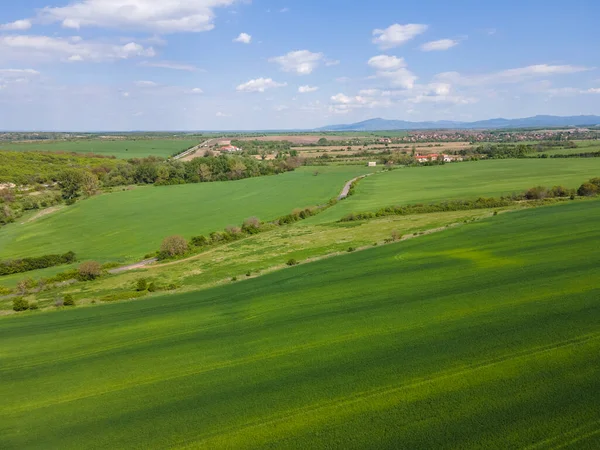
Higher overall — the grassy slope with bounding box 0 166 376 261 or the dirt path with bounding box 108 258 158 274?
the grassy slope with bounding box 0 166 376 261

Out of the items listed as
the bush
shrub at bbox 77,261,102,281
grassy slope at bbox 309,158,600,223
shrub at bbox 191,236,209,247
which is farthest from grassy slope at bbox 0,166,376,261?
the bush

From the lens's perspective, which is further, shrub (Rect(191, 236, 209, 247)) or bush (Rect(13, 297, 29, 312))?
shrub (Rect(191, 236, 209, 247))

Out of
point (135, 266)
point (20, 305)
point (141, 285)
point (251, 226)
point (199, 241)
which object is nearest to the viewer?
point (20, 305)

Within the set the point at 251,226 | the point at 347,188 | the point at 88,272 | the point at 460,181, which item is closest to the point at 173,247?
the point at 88,272

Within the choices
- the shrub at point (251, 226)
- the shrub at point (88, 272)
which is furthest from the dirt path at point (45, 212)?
the shrub at point (251, 226)

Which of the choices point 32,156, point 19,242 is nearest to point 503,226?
point 19,242

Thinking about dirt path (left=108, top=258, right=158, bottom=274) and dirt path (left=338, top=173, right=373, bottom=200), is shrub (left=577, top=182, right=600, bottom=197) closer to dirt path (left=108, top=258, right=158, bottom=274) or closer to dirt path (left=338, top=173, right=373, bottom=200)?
dirt path (left=338, top=173, right=373, bottom=200)

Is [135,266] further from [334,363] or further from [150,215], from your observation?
[334,363]
